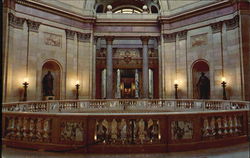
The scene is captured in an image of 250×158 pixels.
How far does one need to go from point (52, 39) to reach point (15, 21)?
3.42 m

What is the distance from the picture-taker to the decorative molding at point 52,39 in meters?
18.0

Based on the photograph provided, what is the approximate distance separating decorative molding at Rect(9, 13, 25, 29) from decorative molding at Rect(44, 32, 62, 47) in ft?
7.44

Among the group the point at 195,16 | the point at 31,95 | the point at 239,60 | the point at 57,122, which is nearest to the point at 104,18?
the point at 195,16

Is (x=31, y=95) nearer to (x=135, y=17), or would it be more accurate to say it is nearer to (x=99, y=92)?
(x=99, y=92)

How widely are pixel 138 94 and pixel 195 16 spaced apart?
565 inches

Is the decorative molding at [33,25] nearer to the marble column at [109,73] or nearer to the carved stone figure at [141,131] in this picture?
the marble column at [109,73]

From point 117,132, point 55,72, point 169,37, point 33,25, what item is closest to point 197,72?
point 169,37

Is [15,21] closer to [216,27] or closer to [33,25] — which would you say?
[33,25]

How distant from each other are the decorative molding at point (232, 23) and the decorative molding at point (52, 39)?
15.4 metres

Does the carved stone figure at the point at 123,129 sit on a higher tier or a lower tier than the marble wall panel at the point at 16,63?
lower

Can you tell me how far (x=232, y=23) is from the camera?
1664 centimetres

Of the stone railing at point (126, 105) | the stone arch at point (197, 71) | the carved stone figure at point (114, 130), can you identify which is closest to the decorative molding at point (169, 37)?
the stone arch at point (197, 71)

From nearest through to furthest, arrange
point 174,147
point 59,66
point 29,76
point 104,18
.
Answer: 1. point 174,147
2. point 29,76
3. point 59,66
4. point 104,18

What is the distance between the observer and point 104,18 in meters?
21.7
